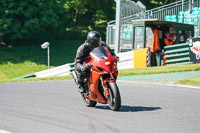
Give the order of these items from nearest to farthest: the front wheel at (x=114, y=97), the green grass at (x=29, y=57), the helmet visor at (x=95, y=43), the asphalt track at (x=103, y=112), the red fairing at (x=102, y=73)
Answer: the asphalt track at (x=103, y=112), the front wheel at (x=114, y=97), the red fairing at (x=102, y=73), the helmet visor at (x=95, y=43), the green grass at (x=29, y=57)

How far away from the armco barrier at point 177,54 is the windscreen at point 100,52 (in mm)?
12301

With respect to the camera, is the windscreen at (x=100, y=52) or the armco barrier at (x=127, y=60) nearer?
the windscreen at (x=100, y=52)

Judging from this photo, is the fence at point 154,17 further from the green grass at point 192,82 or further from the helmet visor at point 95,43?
the helmet visor at point 95,43

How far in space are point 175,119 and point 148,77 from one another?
791cm

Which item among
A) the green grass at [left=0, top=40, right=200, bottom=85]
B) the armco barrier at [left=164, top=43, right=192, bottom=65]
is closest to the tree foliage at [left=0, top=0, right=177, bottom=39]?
the green grass at [left=0, top=40, right=200, bottom=85]

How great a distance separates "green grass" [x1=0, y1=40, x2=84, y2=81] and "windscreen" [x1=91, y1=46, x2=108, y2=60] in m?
26.0

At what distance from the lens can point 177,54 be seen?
21266mm

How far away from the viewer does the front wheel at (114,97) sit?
8.63m

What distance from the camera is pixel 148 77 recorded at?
626 inches

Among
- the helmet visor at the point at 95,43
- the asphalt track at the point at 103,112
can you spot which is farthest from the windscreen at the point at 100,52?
the asphalt track at the point at 103,112

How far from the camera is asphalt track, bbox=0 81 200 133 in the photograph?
7398 millimetres

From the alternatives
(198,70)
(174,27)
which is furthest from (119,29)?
(198,70)

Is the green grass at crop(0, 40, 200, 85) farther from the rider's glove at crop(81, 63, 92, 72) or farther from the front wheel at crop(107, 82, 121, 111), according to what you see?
the front wheel at crop(107, 82, 121, 111)

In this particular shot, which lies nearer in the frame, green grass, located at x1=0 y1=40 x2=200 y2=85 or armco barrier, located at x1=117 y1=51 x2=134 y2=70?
armco barrier, located at x1=117 y1=51 x2=134 y2=70
